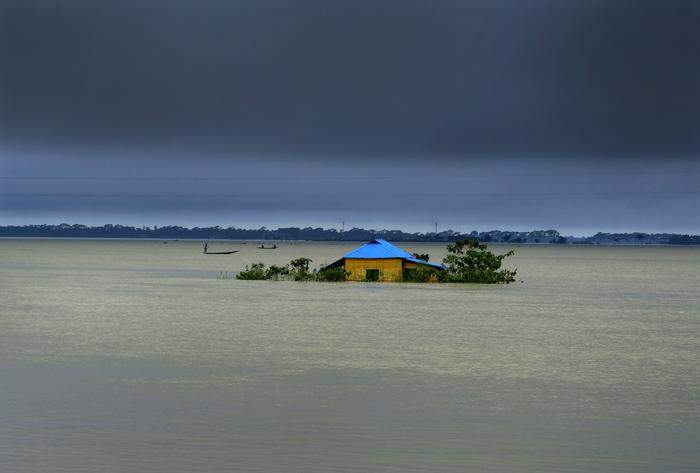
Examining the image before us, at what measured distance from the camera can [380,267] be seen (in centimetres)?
7694

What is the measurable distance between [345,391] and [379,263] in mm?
51690

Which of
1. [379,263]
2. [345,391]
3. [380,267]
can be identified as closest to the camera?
[345,391]

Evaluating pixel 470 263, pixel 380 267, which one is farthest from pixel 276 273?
pixel 470 263

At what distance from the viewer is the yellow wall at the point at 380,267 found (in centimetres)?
7631

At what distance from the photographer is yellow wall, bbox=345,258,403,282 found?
3004 inches

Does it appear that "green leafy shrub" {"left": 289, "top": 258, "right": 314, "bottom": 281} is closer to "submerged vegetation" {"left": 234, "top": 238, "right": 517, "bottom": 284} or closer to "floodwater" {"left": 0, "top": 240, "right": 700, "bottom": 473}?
"submerged vegetation" {"left": 234, "top": 238, "right": 517, "bottom": 284}

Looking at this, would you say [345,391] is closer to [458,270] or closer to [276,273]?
[458,270]

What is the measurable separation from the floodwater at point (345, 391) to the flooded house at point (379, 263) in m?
22.6

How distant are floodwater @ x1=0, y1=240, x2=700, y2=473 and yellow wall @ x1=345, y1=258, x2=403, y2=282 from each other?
23.6 metres

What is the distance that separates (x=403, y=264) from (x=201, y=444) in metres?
60.0

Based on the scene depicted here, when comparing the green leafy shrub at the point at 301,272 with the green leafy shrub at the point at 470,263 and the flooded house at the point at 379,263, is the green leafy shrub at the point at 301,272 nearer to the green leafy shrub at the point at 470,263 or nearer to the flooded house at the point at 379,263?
the flooded house at the point at 379,263

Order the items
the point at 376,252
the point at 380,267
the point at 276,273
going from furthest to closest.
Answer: the point at 276,273, the point at 380,267, the point at 376,252

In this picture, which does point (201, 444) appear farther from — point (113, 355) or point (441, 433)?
point (113, 355)

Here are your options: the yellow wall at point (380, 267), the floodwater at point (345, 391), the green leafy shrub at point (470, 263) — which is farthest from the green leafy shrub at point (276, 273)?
the floodwater at point (345, 391)
